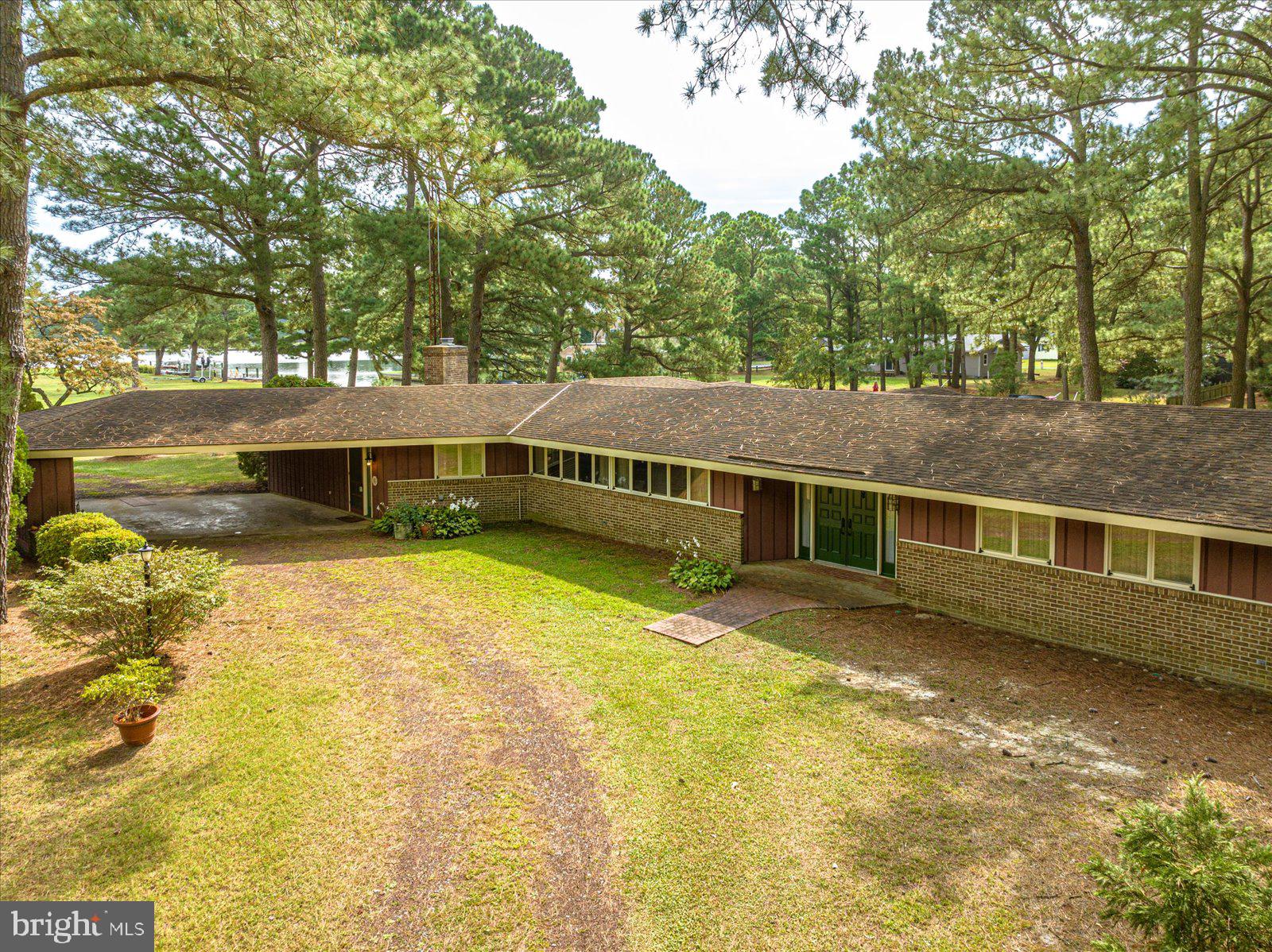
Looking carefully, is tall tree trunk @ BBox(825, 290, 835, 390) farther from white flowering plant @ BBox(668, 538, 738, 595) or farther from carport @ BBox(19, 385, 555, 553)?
white flowering plant @ BBox(668, 538, 738, 595)

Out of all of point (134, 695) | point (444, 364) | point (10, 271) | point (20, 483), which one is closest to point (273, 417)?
point (20, 483)

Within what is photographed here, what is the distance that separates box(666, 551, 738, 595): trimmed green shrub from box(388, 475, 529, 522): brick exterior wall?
6423mm

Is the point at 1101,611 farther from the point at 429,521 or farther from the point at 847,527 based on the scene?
the point at 429,521

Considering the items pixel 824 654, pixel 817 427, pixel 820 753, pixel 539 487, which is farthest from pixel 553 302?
pixel 820 753

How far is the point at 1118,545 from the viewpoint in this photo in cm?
1000

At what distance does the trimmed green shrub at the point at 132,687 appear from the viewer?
26.9ft

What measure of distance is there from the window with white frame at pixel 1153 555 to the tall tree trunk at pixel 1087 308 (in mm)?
11375

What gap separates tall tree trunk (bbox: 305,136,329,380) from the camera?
22641 mm

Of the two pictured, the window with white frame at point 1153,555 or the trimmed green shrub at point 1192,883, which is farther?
the window with white frame at point 1153,555

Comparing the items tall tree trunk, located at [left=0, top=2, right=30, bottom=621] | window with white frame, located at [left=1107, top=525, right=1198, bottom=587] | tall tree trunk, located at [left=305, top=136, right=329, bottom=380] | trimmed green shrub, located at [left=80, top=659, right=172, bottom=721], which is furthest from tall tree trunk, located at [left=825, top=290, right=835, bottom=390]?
trimmed green shrub, located at [left=80, top=659, right=172, bottom=721]

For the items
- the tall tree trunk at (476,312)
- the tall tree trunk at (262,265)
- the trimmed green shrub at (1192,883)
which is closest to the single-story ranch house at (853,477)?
the trimmed green shrub at (1192,883)

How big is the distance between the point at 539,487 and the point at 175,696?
11.2m

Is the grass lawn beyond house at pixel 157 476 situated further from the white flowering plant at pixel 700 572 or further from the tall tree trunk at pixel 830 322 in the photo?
the tall tree trunk at pixel 830 322

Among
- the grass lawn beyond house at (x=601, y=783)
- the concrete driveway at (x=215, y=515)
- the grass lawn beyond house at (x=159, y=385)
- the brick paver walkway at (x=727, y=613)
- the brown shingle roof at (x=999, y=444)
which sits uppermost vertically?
the grass lawn beyond house at (x=159, y=385)
